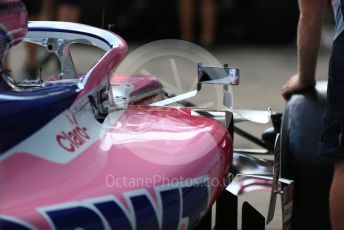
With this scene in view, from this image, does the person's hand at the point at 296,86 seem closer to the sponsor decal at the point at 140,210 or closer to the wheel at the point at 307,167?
the wheel at the point at 307,167

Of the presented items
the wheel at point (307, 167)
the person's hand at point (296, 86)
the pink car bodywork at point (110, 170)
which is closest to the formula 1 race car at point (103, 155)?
the pink car bodywork at point (110, 170)

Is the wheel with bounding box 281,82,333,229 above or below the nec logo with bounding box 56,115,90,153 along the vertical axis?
below

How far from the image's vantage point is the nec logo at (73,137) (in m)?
2.25

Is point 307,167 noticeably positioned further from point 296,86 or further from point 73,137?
point 73,137

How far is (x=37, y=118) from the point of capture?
2.20 metres

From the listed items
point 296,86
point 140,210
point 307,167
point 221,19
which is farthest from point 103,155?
point 221,19

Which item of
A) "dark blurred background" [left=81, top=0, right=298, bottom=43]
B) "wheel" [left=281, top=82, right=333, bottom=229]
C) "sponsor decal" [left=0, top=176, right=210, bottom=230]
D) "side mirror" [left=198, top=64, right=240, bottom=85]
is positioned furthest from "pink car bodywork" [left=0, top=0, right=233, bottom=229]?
"dark blurred background" [left=81, top=0, right=298, bottom=43]

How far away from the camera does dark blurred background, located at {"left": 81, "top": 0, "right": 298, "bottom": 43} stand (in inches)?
330

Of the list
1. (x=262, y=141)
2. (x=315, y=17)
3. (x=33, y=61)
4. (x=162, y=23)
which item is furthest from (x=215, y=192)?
(x=162, y=23)

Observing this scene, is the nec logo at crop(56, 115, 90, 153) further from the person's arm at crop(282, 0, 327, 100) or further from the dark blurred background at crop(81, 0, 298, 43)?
the dark blurred background at crop(81, 0, 298, 43)

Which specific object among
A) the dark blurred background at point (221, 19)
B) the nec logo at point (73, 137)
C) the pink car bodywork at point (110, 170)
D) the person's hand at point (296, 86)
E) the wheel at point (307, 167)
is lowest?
the dark blurred background at point (221, 19)

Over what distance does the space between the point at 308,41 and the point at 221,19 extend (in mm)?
5860

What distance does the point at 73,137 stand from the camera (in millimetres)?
2295

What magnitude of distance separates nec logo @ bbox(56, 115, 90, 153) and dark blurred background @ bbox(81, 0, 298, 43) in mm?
5861
